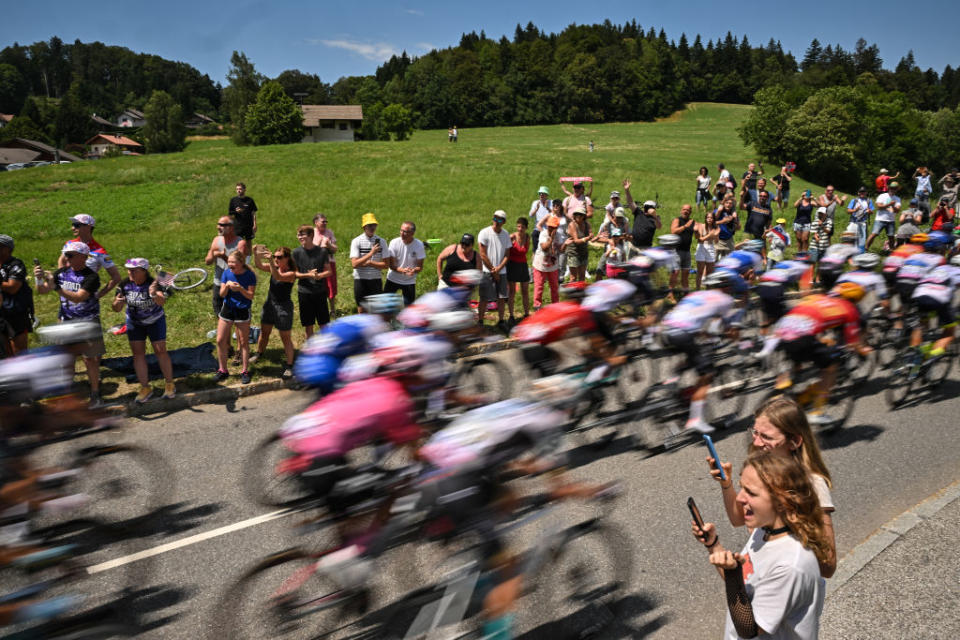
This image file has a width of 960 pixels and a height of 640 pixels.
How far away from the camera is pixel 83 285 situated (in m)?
7.77

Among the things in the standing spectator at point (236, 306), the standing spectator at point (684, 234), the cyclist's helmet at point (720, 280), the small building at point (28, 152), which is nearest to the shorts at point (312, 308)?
the standing spectator at point (236, 306)

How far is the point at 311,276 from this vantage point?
30.7ft

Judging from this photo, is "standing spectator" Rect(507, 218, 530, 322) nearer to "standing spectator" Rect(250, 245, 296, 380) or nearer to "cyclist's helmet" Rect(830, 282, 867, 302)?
"standing spectator" Rect(250, 245, 296, 380)

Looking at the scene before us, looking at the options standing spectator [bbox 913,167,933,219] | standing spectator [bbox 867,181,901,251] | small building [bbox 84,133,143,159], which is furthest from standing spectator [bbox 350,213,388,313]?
small building [bbox 84,133,143,159]

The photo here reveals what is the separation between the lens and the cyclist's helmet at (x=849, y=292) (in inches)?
289

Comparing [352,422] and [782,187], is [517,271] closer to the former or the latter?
[352,422]

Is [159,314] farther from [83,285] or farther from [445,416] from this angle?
[445,416]

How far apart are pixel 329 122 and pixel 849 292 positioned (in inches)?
3585

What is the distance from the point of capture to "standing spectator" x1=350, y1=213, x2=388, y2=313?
33.5 ft

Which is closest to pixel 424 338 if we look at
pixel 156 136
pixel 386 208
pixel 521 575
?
pixel 521 575

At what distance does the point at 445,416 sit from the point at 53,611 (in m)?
2.91

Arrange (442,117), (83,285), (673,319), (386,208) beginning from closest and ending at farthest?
(673,319)
(83,285)
(386,208)
(442,117)

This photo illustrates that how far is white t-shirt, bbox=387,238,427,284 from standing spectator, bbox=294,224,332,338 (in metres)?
1.28

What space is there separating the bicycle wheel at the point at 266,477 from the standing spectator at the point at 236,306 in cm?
330
